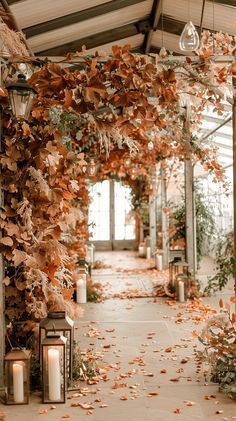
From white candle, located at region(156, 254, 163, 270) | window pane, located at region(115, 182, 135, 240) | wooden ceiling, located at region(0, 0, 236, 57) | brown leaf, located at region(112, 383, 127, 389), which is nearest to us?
brown leaf, located at region(112, 383, 127, 389)

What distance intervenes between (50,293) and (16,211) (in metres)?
0.81

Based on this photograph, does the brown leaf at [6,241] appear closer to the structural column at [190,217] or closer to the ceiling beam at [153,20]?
the ceiling beam at [153,20]

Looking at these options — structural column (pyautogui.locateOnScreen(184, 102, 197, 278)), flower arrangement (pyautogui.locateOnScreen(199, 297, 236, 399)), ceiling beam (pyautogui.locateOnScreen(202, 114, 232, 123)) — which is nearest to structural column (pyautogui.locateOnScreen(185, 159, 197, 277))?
structural column (pyautogui.locateOnScreen(184, 102, 197, 278))

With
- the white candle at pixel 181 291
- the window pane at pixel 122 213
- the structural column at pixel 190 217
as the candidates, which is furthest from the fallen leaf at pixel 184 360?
the window pane at pixel 122 213

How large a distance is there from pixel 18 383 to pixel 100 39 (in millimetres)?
5051

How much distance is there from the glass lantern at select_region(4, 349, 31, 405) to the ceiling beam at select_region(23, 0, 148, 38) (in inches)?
150

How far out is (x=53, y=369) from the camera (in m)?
4.22

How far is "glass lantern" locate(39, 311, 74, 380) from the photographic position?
14.3ft

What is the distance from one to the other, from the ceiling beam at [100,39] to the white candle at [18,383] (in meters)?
4.49

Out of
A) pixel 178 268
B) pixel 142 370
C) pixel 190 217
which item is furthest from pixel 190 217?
pixel 142 370

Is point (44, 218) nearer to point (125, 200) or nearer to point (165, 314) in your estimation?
point (165, 314)

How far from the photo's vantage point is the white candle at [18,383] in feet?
13.7

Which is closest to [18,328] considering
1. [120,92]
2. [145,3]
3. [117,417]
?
[117,417]

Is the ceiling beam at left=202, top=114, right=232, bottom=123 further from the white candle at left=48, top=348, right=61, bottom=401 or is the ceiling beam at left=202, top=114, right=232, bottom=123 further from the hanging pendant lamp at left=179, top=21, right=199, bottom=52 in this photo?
the white candle at left=48, top=348, right=61, bottom=401
